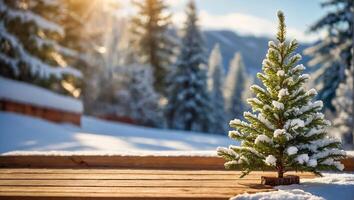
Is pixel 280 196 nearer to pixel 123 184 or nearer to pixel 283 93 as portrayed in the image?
pixel 283 93

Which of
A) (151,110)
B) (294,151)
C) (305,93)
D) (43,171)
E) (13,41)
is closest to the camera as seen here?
(294,151)

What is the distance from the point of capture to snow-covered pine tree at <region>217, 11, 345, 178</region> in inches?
165

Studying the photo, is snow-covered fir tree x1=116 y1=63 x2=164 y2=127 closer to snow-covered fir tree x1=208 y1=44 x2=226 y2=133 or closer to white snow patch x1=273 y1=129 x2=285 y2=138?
snow-covered fir tree x1=208 y1=44 x2=226 y2=133

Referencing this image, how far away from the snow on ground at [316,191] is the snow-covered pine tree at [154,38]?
121ft

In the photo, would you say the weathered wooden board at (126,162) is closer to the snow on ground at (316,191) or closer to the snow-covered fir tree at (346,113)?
the snow on ground at (316,191)

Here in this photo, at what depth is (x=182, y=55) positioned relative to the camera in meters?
39.4

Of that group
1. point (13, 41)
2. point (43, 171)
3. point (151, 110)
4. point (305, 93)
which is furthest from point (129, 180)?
point (151, 110)

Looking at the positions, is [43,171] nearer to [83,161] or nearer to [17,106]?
[83,161]

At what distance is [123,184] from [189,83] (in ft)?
116

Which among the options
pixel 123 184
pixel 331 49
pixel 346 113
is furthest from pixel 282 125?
pixel 331 49

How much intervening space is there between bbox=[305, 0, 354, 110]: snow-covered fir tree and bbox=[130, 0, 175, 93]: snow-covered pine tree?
51.3ft

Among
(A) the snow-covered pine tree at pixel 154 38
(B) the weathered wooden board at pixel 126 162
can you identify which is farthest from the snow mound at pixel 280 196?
(A) the snow-covered pine tree at pixel 154 38

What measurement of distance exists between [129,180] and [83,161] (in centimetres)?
130

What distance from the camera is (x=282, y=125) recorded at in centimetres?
433
